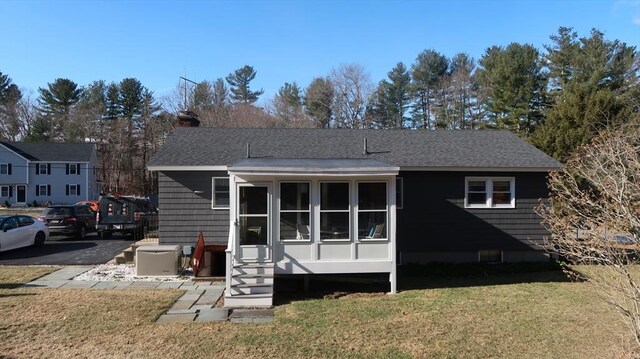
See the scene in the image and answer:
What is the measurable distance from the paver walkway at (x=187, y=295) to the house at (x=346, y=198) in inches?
24.7

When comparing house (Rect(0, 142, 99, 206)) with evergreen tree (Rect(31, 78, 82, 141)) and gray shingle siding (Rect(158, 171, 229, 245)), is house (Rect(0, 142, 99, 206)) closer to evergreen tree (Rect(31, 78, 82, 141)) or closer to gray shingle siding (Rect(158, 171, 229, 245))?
evergreen tree (Rect(31, 78, 82, 141))

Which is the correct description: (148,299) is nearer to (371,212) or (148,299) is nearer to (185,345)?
(185,345)

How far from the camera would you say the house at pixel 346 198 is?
10.5 meters

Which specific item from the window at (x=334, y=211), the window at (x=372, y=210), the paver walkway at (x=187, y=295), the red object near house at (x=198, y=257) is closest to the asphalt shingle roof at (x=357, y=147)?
the red object near house at (x=198, y=257)

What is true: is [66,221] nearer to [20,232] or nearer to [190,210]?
[20,232]

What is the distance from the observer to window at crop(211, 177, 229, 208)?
13.5 meters

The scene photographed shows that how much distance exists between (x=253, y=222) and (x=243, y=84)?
153ft

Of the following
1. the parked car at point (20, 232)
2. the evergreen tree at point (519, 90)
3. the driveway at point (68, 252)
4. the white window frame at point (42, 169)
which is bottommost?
the driveway at point (68, 252)

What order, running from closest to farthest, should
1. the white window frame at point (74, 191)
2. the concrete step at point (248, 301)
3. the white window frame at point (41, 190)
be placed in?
1. the concrete step at point (248, 301)
2. the white window frame at point (41, 190)
3. the white window frame at point (74, 191)

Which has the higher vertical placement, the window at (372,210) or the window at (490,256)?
the window at (372,210)

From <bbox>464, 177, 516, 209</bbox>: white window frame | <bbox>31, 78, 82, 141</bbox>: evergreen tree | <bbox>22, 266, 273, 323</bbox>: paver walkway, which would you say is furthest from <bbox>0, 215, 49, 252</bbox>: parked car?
<bbox>31, 78, 82, 141</bbox>: evergreen tree

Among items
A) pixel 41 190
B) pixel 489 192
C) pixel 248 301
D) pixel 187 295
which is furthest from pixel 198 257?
pixel 41 190

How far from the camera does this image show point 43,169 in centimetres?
4897

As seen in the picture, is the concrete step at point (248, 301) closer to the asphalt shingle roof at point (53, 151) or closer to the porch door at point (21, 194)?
the asphalt shingle roof at point (53, 151)
